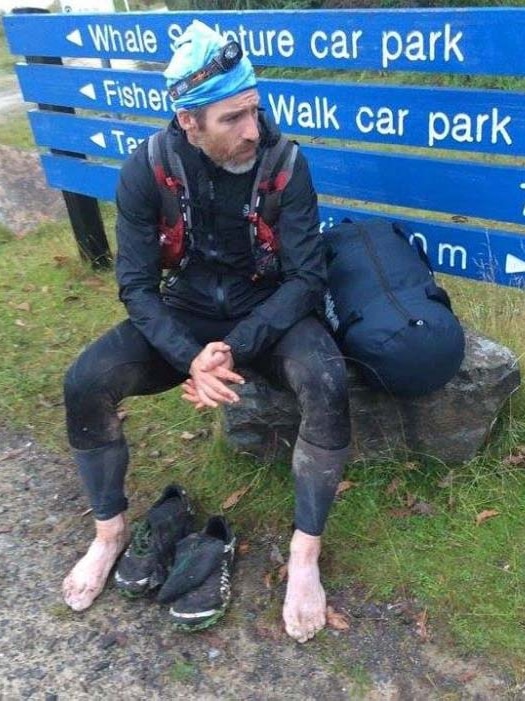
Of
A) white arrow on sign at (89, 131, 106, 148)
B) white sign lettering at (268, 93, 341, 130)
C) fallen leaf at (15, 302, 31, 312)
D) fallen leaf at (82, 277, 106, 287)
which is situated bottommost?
fallen leaf at (82, 277, 106, 287)

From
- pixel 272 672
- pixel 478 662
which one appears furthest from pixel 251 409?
pixel 478 662

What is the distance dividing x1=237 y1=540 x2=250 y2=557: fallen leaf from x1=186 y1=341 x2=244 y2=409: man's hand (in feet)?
2.12

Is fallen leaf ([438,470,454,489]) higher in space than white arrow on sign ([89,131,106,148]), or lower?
lower

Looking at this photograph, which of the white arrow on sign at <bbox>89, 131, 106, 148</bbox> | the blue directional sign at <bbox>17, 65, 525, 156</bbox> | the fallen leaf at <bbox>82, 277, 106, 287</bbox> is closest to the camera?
the blue directional sign at <bbox>17, 65, 525, 156</bbox>

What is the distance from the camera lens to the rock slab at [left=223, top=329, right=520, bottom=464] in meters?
3.06

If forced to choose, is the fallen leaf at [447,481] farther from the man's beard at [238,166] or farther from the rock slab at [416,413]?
the man's beard at [238,166]

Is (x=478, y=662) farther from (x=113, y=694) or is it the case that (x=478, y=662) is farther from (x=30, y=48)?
(x=30, y=48)

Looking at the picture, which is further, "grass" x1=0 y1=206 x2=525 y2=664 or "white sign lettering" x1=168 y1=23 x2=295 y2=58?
"white sign lettering" x1=168 y1=23 x2=295 y2=58

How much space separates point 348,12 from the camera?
3.37m

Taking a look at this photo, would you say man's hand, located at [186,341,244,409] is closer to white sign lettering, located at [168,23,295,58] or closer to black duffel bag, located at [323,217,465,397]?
black duffel bag, located at [323,217,465,397]

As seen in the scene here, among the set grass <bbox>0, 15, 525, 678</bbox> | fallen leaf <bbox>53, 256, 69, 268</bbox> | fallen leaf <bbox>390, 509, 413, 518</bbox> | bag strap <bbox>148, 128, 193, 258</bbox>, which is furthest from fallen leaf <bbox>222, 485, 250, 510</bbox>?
fallen leaf <bbox>53, 256, 69, 268</bbox>

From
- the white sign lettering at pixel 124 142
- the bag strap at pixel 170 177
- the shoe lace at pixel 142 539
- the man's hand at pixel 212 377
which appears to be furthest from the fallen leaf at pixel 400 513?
the white sign lettering at pixel 124 142

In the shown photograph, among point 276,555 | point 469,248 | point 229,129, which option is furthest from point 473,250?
point 276,555

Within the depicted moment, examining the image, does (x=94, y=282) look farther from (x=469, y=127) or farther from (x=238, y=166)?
(x=469, y=127)
